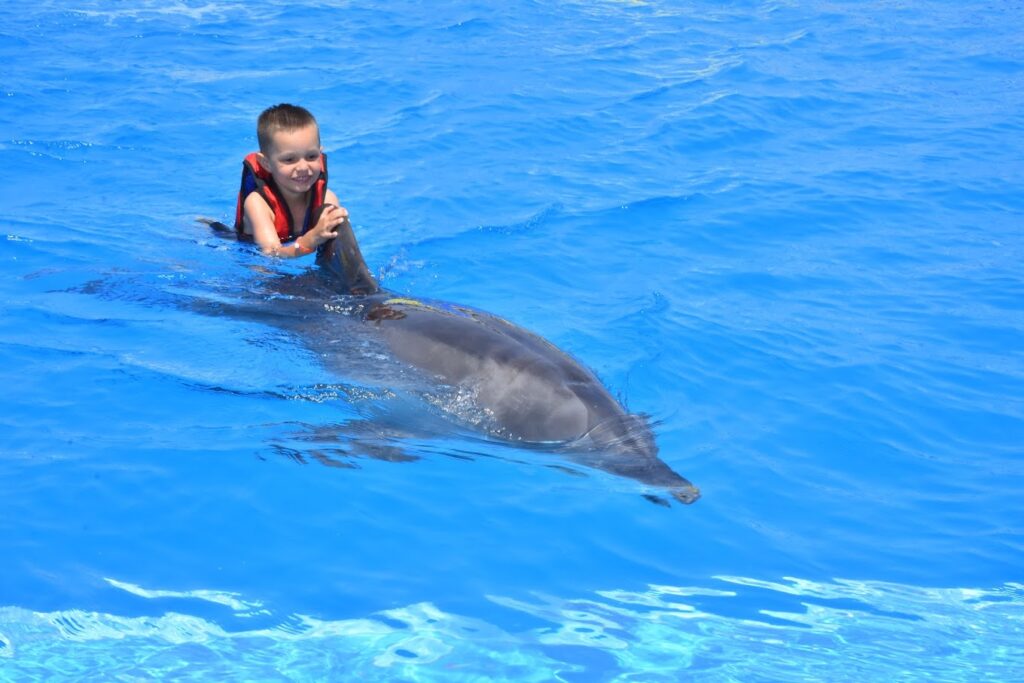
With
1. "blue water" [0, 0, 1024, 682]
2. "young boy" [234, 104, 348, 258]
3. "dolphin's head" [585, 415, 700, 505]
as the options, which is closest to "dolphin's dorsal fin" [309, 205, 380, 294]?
"young boy" [234, 104, 348, 258]

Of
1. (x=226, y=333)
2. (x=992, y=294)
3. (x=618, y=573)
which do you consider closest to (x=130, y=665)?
(x=618, y=573)

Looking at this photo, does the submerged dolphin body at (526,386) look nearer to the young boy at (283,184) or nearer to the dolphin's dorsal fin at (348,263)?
the dolphin's dorsal fin at (348,263)

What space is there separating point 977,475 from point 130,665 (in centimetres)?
425

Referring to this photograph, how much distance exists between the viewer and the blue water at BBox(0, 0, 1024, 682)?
4.20 m

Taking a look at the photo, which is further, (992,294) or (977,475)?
(992,294)

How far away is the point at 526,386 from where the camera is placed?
15.6 feet

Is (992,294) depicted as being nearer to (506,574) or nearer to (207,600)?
(506,574)

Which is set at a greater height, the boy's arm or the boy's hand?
the boy's arm

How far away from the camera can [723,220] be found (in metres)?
9.33

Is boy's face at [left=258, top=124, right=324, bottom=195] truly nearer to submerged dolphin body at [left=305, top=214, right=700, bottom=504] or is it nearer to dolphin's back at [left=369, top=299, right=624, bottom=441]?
submerged dolphin body at [left=305, top=214, right=700, bottom=504]

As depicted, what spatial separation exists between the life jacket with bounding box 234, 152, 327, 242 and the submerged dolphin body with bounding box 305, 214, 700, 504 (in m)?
1.84

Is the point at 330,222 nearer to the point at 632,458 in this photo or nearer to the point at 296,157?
the point at 296,157

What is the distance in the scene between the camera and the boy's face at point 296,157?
6621mm

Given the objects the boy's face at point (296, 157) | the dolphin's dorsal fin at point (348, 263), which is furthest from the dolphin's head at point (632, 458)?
the boy's face at point (296, 157)
